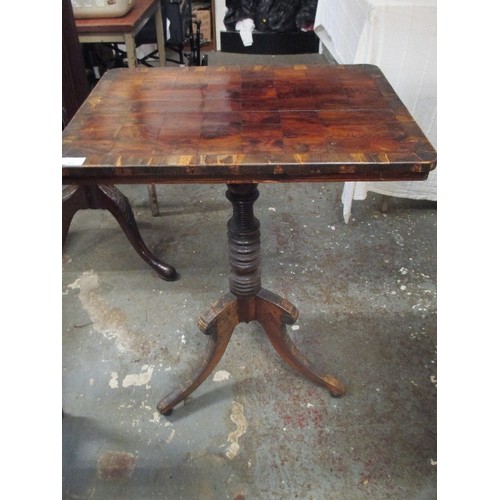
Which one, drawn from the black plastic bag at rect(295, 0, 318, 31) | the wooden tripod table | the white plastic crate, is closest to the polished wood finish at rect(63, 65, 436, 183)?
the wooden tripod table

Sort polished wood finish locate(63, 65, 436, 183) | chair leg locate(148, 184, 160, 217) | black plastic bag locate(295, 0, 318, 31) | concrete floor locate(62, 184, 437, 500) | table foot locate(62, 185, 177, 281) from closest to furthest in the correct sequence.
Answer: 1. polished wood finish locate(63, 65, 436, 183)
2. concrete floor locate(62, 184, 437, 500)
3. table foot locate(62, 185, 177, 281)
4. chair leg locate(148, 184, 160, 217)
5. black plastic bag locate(295, 0, 318, 31)

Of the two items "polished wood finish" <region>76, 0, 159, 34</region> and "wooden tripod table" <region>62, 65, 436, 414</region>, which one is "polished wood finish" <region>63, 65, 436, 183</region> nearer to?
"wooden tripod table" <region>62, 65, 436, 414</region>

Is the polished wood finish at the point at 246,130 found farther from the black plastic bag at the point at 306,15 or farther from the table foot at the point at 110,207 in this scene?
the black plastic bag at the point at 306,15

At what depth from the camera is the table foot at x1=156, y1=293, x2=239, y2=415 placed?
117 cm

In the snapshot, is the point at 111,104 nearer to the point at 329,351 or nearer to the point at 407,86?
the point at 329,351

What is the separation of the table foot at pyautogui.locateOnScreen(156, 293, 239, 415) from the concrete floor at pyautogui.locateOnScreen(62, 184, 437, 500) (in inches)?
2.1

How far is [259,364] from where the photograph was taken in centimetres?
139

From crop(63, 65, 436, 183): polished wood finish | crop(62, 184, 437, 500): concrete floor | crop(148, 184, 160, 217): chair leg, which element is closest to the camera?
crop(63, 65, 436, 183): polished wood finish

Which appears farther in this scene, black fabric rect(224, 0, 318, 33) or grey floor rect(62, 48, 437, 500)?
black fabric rect(224, 0, 318, 33)

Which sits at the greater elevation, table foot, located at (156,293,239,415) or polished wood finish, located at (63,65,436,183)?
polished wood finish, located at (63,65,436,183)

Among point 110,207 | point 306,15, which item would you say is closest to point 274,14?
point 306,15

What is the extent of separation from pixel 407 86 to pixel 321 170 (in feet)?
3.42

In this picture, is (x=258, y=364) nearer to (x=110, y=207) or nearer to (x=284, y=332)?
(x=284, y=332)

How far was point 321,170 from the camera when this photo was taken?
772mm
